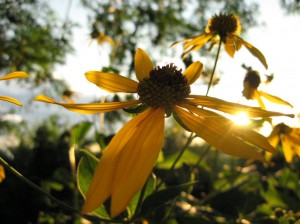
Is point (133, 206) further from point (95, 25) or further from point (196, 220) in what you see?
point (95, 25)

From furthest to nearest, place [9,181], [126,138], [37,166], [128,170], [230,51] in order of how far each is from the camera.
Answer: [37,166] < [9,181] < [230,51] < [126,138] < [128,170]

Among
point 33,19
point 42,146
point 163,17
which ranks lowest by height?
point 42,146

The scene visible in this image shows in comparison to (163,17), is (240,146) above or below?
below

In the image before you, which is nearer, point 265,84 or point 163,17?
point 265,84

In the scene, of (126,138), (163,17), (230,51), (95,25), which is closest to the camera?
(126,138)

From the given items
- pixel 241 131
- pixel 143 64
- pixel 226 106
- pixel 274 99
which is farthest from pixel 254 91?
pixel 241 131

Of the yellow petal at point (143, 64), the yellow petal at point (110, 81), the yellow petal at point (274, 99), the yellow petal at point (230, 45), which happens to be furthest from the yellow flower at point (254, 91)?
the yellow petal at point (110, 81)

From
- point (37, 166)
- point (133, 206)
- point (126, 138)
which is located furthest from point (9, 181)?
point (126, 138)

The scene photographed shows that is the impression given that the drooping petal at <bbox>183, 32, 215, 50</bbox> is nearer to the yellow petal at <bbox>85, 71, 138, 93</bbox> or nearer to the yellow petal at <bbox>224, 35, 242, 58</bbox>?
the yellow petal at <bbox>224, 35, 242, 58</bbox>

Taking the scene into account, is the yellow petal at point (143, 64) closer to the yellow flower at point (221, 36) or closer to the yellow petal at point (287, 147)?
the yellow flower at point (221, 36)
